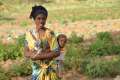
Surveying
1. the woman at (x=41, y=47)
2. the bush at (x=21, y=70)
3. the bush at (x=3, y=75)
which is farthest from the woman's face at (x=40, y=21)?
the bush at (x=21, y=70)

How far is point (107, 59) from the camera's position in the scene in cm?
974

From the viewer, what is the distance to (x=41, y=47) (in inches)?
199

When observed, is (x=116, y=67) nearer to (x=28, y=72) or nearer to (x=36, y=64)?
(x=28, y=72)

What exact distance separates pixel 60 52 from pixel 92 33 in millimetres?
9526

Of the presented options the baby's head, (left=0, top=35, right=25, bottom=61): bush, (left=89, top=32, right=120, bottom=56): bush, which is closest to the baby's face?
the baby's head

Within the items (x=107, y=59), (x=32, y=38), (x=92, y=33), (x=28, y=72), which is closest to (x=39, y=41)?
(x=32, y=38)

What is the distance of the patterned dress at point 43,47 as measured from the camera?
16.6ft

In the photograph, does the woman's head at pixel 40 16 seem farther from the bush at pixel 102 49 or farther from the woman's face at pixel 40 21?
the bush at pixel 102 49

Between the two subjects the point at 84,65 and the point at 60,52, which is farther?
the point at 84,65

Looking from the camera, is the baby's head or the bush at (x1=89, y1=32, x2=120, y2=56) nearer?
the baby's head

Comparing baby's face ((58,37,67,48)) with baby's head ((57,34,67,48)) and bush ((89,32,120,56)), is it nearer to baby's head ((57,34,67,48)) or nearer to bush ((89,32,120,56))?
baby's head ((57,34,67,48))

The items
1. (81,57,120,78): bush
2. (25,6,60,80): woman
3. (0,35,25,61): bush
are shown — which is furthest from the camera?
(0,35,25,61): bush

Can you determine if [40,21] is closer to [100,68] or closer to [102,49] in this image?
[100,68]

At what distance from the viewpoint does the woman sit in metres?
5.05
